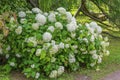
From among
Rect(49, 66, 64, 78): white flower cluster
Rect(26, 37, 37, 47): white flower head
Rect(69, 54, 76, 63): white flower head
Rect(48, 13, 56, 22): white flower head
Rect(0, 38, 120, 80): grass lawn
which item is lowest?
Rect(0, 38, 120, 80): grass lawn

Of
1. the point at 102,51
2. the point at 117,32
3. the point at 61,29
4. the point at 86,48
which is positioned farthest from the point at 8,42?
the point at 117,32

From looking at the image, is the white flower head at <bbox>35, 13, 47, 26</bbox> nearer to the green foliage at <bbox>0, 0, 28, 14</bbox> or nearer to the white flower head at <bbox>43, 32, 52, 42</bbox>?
the white flower head at <bbox>43, 32, 52, 42</bbox>

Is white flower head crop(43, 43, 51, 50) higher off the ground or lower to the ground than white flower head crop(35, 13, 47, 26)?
lower

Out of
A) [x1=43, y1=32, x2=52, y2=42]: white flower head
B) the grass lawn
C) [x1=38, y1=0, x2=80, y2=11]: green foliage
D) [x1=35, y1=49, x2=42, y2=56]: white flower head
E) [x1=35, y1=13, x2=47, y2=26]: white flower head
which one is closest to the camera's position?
[x1=35, y1=49, x2=42, y2=56]: white flower head

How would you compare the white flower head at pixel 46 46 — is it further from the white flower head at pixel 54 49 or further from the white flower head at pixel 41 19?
the white flower head at pixel 41 19

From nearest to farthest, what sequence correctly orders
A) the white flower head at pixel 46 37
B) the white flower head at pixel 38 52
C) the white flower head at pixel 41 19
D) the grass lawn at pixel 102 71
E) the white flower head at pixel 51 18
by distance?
the white flower head at pixel 38 52 < the white flower head at pixel 46 37 < the grass lawn at pixel 102 71 < the white flower head at pixel 41 19 < the white flower head at pixel 51 18

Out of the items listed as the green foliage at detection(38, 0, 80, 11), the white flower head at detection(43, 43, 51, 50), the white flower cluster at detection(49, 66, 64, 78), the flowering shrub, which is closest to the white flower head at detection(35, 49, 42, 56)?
the flowering shrub

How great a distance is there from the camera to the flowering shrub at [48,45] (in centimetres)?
526

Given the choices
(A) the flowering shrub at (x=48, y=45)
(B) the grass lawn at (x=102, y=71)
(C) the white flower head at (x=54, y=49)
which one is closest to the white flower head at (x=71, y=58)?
(A) the flowering shrub at (x=48, y=45)

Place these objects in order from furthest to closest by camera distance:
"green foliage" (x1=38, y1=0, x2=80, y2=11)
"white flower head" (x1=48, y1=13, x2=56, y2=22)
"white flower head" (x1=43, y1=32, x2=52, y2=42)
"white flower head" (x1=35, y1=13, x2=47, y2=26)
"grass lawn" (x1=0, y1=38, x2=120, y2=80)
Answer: "green foliage" (x1=38, y1=0, x2=80, y2=11), "white flower head" (x1=48, y1=13, x2=56, y2=22), "white flower head" (x1=35, y1=13, x2=47, y2=26), "grass lawn" (x1=0, y1=38, x2=120, y2=80), "white flower head" (x1=43, y1=32, x2=52, y2=42)

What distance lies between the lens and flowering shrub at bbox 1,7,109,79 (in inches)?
207

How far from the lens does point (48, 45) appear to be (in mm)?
5262

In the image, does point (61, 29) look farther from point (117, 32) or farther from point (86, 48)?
point (117, 32)

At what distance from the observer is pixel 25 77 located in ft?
17.7
